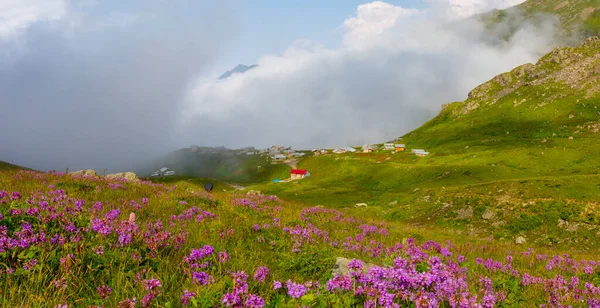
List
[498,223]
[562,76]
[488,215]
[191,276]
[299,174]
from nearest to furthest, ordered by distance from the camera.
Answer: [191,276], [498,223], [488,215], [299,174], [562,76]

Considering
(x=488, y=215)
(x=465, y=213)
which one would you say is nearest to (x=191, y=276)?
(x=488, y=215)

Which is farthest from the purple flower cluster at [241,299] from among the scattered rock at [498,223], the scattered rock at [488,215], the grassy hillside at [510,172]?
the scattered rock at [488,215]

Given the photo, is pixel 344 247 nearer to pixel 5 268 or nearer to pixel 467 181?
pixel 5 268

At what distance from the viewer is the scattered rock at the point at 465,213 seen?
28.7 m

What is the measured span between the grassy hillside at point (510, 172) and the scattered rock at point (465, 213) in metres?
0.09

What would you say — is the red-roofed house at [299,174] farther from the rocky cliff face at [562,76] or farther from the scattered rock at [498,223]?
the rocky cliff face at [562,76]

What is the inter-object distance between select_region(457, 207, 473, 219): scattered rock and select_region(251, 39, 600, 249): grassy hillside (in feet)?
0.29

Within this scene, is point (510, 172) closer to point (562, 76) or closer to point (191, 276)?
point (191, 276)

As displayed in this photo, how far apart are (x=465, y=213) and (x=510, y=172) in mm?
41026

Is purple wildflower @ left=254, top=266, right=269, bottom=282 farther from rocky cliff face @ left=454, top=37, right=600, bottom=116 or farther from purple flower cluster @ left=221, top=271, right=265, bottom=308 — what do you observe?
rocky cliff face @ left=454, top=37, right=600, bottom=116

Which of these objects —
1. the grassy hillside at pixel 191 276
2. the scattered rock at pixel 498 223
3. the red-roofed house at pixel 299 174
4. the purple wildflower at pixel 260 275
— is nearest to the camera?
the grassy hillside at pixel 191 276

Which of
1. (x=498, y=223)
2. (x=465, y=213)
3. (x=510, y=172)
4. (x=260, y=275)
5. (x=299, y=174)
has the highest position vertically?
(x=260, y=275)

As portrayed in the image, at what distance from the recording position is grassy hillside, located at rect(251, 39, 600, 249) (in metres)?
25.4

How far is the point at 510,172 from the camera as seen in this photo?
200 feet
